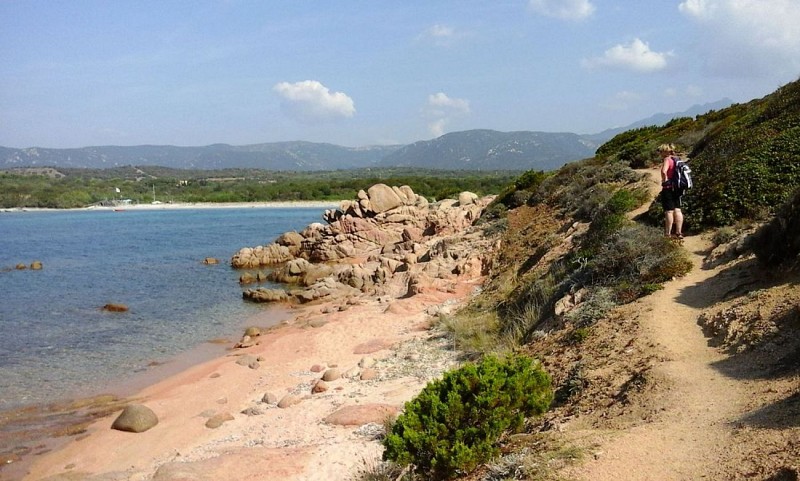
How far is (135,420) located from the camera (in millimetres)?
11945

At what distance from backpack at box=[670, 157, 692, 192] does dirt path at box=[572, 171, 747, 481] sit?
357 centimetres

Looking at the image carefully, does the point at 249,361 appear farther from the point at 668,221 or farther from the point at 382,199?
the point at 382,199

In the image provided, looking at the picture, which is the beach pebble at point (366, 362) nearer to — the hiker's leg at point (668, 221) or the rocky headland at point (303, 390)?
the rocky headland at point (303, 390)

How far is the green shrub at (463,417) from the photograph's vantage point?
6.16m

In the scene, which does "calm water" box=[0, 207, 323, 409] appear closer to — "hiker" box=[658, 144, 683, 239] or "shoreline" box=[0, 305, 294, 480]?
"shoreline" box=[0, 305, 294, 480]

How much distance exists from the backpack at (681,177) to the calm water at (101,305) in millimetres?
14659

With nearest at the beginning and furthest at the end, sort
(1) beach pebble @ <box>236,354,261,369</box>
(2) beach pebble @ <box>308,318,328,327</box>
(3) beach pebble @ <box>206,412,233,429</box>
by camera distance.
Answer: (3) beach pebble @ <box>206,412,233,429</box> → (1) beach pebble @ <box>236,354,261,369</box> → (2) beach pebble @ <box>308,318,328,327</box>

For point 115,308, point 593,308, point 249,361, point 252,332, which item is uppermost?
point 593,308

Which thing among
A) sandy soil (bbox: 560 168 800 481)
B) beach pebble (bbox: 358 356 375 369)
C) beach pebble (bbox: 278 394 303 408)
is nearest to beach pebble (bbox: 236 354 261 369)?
beach pebble (bbox: 358 356 375 369)

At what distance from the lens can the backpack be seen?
11766mm

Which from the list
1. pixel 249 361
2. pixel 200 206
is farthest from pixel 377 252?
pixel 200 206

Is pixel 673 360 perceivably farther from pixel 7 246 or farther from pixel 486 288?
pixel 7 246

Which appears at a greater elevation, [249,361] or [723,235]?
[723,235]

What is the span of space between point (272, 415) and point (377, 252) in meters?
25.0
